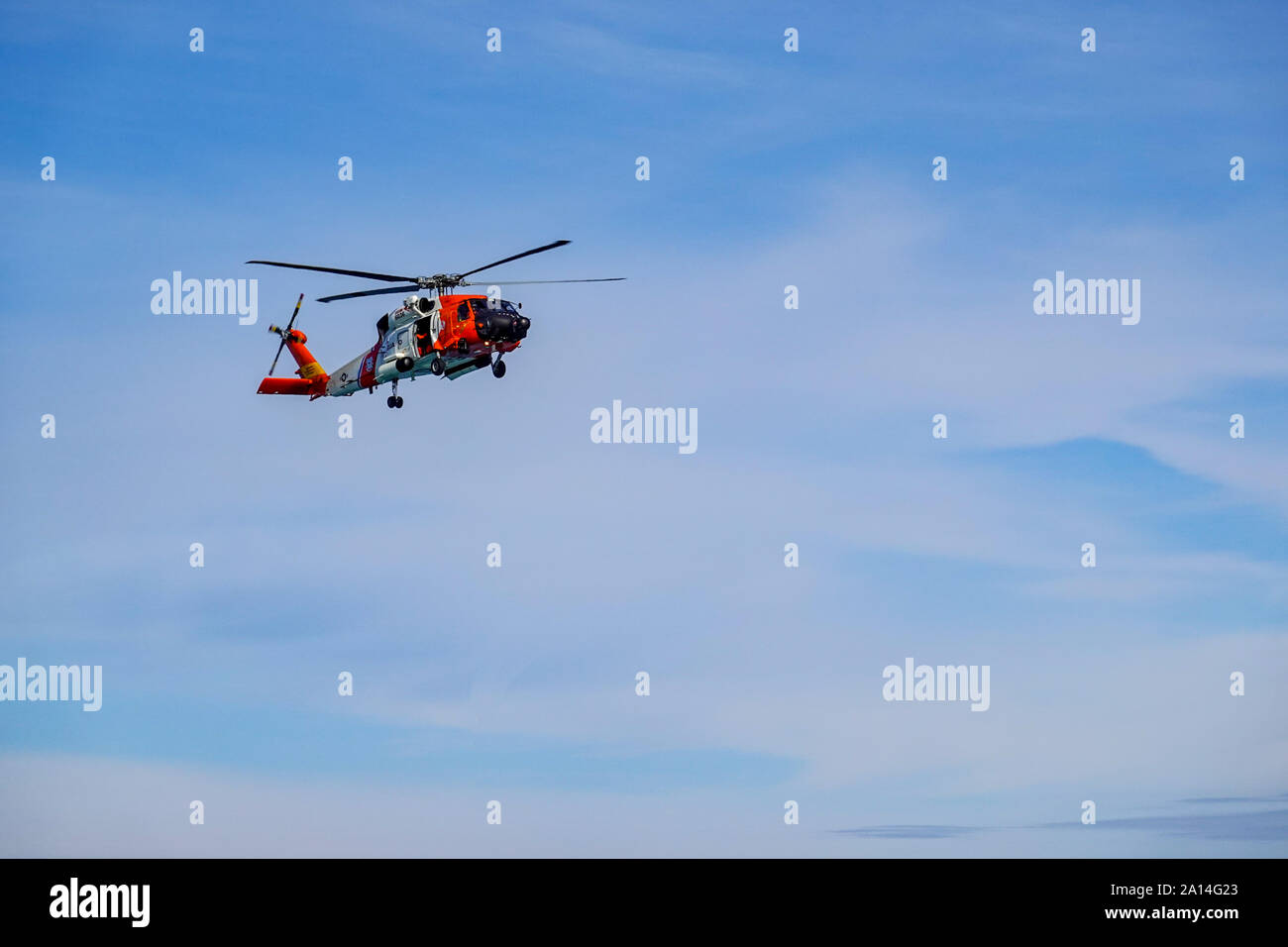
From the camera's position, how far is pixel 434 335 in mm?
93938

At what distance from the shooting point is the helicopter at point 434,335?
9181 centimetres

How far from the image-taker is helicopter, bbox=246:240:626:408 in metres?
91.8
